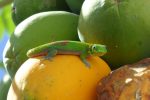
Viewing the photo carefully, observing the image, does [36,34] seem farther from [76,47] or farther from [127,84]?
[127,84]

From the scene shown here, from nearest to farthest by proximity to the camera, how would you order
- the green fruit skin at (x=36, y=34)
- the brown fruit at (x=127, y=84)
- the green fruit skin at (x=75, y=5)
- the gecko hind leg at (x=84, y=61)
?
the brown fruit at (x=127, y=84), the gecko hind leg at (x=84, y=61), the green fruit skin at (x=36, y=34), the green fruit skin at (x=75, y=5)

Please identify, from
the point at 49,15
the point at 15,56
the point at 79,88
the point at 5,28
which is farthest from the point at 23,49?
the point at 5,28

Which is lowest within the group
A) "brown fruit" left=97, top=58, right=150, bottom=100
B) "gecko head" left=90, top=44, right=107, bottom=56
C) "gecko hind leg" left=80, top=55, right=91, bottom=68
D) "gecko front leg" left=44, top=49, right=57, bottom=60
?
"brown fruit" left=97, top=58, right=150, bottom=100

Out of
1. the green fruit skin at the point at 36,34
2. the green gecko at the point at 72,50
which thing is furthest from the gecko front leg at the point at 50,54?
the green fruit skin at the point at 36,34

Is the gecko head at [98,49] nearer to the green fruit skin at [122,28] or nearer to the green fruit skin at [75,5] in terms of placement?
the green fruit skin at [122,28]

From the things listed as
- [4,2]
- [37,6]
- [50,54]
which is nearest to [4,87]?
[37,6]

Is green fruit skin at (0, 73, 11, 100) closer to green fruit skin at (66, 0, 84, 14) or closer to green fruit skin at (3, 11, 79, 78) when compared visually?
green fruit skin at (3, 11, 79, 78)

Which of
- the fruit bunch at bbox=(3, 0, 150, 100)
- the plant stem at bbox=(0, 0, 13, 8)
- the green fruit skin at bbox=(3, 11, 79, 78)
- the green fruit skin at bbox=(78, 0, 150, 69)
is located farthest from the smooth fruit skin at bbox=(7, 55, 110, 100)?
the plant stem at bbox=(0, 0, 13, 8)
